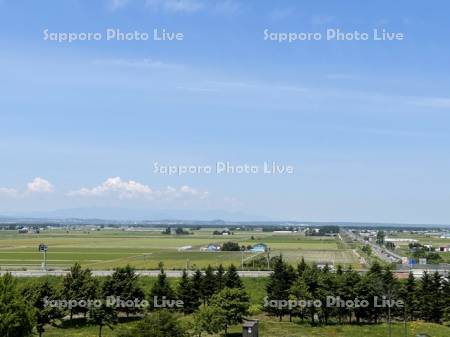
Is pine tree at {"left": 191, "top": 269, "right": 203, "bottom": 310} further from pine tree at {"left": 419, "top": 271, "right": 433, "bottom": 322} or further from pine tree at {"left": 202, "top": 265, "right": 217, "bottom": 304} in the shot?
pine tree at {"left": 419, "top": 271, "right": 433, "bottom": 322}

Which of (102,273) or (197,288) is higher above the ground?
(197,288)

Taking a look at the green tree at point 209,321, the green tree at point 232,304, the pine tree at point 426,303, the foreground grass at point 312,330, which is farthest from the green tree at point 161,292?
the pine tree at point 426,303

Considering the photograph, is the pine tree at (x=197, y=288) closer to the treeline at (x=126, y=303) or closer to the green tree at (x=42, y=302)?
the treeline at (x=126, y=303)

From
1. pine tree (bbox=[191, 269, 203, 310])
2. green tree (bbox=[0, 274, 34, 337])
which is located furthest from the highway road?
green tree (bbox=[0, 274, 34, 337])

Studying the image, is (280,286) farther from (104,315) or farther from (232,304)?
(104,315)

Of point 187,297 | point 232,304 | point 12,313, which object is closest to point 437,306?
point 232,304

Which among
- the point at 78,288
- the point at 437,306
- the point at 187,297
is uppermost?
the point at 78,288

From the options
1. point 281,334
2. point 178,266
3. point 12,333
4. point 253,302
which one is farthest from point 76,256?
point 12,333
